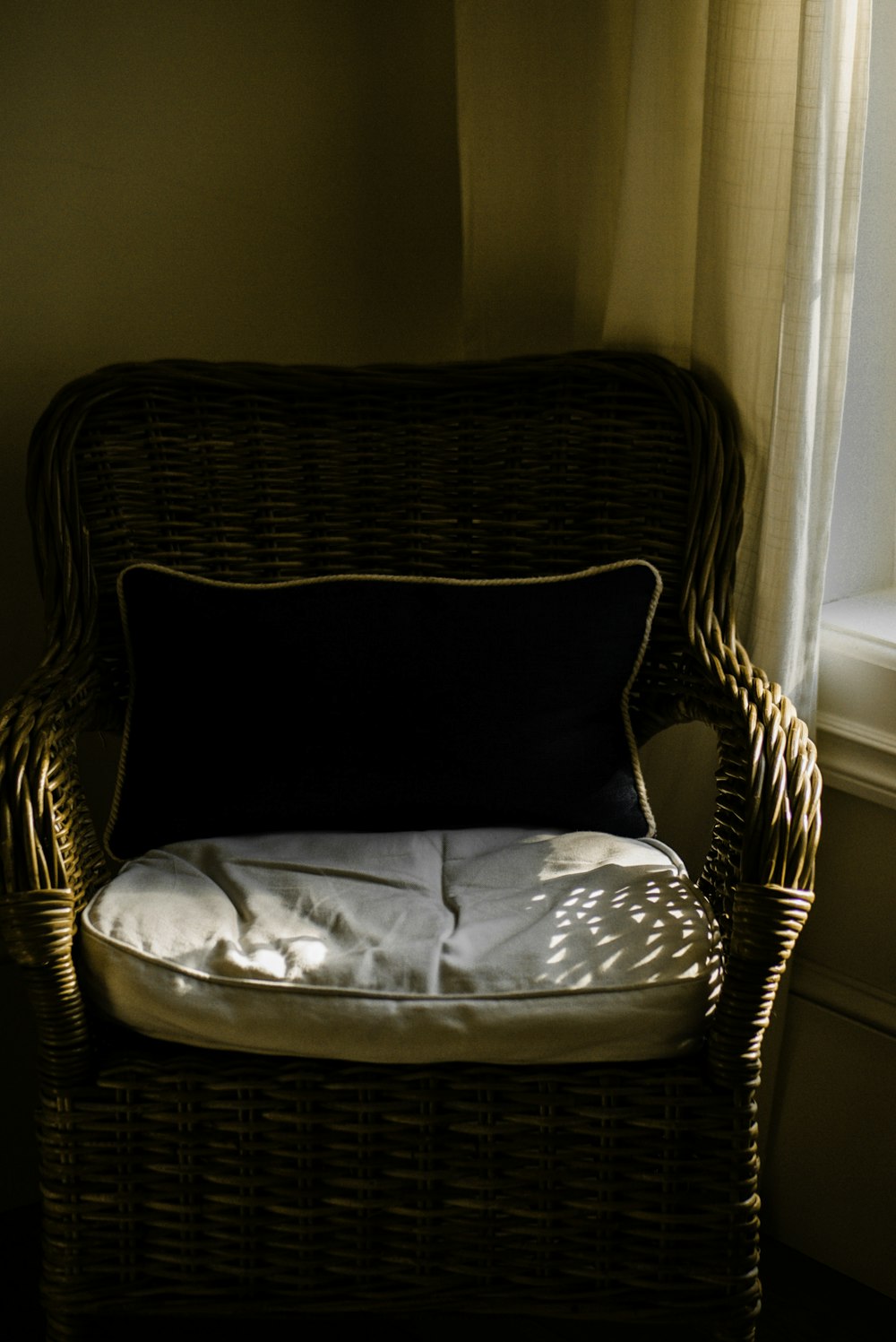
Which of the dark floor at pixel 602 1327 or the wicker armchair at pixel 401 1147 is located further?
the dark floor at pixel 602 1327

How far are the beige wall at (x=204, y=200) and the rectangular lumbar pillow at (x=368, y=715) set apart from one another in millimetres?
399

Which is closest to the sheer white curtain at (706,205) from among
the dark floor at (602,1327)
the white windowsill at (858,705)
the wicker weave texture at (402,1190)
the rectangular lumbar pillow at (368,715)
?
the white windowsill at (858,705)

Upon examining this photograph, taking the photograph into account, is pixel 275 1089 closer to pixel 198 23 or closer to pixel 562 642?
pixel 562 642

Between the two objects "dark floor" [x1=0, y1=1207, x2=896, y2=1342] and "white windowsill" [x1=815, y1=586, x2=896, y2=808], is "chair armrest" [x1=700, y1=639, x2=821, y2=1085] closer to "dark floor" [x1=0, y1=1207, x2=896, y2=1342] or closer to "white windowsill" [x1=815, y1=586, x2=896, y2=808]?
"white windowsill" [x1=815, y1=586, x2=896, y2=808]

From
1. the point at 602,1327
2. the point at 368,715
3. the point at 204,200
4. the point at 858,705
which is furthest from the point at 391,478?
the point at 602,1327

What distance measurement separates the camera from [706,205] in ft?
4.82

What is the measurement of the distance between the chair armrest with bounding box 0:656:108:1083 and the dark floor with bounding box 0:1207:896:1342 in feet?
1.58

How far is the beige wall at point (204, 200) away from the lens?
63.4 inches

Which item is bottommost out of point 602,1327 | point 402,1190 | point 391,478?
point 602,1327

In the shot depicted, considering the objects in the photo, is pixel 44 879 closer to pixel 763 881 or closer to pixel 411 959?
pixel 411 959

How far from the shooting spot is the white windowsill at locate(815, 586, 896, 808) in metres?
1.46

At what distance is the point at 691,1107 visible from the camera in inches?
45.5

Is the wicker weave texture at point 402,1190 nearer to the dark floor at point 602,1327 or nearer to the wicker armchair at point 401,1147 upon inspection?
the wicker armchair at point 401,1147

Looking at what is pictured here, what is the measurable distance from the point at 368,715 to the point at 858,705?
0.55 metres
